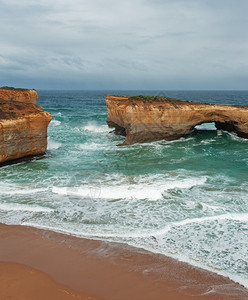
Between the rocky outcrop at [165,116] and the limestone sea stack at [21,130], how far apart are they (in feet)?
23.6

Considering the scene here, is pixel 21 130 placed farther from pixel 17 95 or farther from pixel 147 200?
pixel 17 95

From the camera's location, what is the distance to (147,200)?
1209 cm

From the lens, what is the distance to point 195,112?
23.0 meters

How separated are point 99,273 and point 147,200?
484 centimetres

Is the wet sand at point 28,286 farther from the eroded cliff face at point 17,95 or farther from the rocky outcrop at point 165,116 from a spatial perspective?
the eroded cliff face at point 17,95

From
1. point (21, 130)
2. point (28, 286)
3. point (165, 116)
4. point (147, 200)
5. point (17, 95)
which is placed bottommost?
point (28, 286)

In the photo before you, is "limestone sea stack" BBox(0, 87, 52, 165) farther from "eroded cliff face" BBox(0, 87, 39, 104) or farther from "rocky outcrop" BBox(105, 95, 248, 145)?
"rocky outcrop" BBox(105, 95, 248, 145)

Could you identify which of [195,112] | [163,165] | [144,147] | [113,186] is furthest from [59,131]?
[113,186]

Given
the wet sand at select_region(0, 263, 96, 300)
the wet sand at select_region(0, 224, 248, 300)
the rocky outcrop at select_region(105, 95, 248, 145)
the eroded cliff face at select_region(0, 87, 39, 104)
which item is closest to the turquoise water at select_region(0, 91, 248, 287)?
the wet sand at select_region(0, 224, 248, 300)

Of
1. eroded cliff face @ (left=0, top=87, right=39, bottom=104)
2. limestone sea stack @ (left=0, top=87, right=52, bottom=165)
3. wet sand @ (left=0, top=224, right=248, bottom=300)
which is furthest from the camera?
eroded cliff face @ (left=0, top=87, right=39, bottom=104)

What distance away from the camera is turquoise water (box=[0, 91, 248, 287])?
9.05 meters

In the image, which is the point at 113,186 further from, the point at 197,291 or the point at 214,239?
the point at 197,291

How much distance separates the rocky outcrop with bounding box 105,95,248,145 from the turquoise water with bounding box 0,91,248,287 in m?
3.34

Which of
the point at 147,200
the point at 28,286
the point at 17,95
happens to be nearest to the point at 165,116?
the point at 147,200
